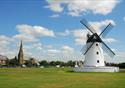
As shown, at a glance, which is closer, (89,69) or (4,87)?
(4,87)

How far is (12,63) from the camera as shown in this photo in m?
196

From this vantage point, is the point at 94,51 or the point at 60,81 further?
the point at 94,51

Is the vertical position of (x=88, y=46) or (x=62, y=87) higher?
(x=88, y=46)

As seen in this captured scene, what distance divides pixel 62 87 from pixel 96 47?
51.3 metres

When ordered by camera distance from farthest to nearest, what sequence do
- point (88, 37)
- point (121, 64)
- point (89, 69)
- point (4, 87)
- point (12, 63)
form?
point (12, 63)
point (121, 64)
point (88, 37)
point (89, 69)
point (4, 87)

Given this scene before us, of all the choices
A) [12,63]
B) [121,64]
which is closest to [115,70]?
[121,64]

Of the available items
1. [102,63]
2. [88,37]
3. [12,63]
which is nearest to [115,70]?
[102,63]

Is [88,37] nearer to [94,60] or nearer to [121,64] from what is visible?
[94,60]

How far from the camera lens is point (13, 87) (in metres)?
26.2

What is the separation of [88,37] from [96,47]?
3.46 meters

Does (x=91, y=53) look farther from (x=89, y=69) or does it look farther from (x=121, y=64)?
(x=121, y=64)

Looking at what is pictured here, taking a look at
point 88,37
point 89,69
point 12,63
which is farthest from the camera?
point 12,63

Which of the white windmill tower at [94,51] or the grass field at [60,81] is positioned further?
the white windmill tower at [94,51]

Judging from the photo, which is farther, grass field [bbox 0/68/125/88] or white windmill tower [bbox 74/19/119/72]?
white windmill tower [bbox 74/19/119/72]
